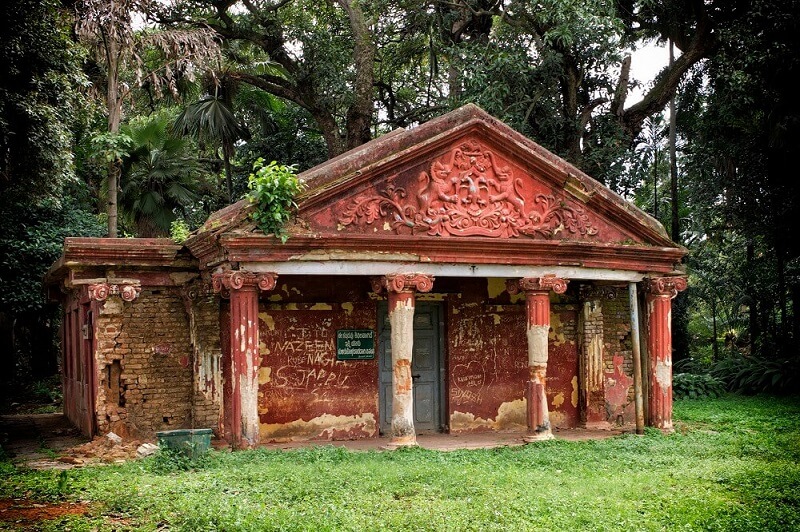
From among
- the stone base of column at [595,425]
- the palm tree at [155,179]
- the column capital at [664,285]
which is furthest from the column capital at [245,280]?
the palm tree at [155,179]

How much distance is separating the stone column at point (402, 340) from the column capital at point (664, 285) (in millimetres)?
4248

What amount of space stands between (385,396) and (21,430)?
22.7ft

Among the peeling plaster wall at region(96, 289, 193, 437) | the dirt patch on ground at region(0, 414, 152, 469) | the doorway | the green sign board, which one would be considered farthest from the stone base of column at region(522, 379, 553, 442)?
the dirt patch on ground at region(0, 414, 152, 469)

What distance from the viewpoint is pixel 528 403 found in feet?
41.2

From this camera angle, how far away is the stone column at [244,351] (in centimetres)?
1098

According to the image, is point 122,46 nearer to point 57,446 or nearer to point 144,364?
point 144,364

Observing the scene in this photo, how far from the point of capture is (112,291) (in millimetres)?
12461

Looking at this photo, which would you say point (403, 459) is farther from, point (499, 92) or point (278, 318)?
point (499, 92)

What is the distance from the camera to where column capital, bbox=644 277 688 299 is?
13.8m

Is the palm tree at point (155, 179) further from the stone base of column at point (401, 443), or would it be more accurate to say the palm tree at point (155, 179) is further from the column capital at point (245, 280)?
the stone base of column at point (401, 443)

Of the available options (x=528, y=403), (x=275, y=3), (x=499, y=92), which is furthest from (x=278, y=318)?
(x=275, y=3)

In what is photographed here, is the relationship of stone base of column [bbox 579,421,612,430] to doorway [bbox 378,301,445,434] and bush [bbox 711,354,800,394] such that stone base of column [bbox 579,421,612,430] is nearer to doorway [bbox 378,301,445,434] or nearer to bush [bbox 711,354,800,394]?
doorway [bbox 378,301,445,434]

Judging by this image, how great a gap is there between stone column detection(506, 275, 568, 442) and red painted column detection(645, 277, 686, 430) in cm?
217

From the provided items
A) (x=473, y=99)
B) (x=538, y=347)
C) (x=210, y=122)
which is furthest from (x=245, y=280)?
(x=210, y=122)
